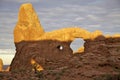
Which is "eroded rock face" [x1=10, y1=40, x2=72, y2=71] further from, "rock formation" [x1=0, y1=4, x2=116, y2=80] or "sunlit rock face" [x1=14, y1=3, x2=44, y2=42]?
"sunlit rock face" [x1=14, y1=3, x2=44, y2=42]

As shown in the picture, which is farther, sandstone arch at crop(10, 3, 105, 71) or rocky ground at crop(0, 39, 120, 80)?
sandstone arch at crop(10, 3, 105, 71)

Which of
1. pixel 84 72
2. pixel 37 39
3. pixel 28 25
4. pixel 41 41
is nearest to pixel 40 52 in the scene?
pixel 41 41

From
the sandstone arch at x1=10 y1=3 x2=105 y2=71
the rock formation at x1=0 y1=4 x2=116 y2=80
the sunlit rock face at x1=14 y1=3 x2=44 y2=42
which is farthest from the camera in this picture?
the sunlit rock face at x1=14 y1=3 x2=44 y2=42

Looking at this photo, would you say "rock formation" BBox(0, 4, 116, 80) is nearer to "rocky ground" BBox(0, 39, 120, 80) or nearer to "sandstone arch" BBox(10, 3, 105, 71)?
"sandstone arch" BBox(10, 3, 105, 71)

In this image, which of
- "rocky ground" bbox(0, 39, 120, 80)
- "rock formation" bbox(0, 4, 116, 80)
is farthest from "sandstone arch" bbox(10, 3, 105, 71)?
"rocky ground" bbox(0, 39, 120, 80)

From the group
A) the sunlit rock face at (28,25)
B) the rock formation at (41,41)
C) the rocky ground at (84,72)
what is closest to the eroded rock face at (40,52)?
the rock formation at (41,41)

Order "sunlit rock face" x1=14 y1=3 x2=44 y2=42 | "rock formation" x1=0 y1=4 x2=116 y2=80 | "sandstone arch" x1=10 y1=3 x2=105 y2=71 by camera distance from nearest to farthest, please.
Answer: "rock formation" x1=0 y1=4 x2=116 y2=80, "sandstone arch" x1=10 y1=3 x2=105 y2=71, "sunlit rock face" x1=14 y1=3 x2=44 y2=42

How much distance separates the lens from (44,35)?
149 ft

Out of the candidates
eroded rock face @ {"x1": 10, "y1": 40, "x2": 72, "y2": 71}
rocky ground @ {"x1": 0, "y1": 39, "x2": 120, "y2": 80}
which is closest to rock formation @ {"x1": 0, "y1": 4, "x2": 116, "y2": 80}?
eroded rock face @ {"x1": 10, "y1": 40, "x2": 72, "y2": 71}

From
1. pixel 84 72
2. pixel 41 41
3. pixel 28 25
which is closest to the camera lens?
pixel 84 72

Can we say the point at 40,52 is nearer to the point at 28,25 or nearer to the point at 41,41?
the point at 41,41

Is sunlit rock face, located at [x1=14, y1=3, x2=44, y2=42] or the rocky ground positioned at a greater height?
sunlit rock face, located at [x1=14, y1=3, x2=44, y2=42]

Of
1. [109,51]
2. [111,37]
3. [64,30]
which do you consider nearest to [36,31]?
[64,30]

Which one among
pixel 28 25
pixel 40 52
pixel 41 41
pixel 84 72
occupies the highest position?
pixel 28 25
